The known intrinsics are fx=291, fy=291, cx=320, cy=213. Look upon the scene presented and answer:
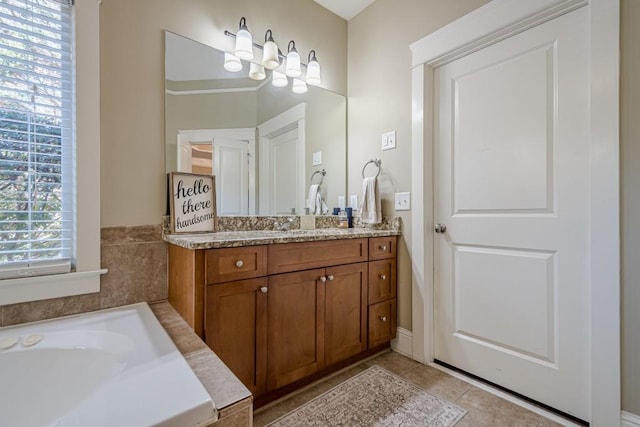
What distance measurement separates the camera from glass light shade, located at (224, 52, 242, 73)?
179cm

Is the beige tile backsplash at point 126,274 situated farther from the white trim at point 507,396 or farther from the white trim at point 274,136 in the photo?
the white trim at point 507,396

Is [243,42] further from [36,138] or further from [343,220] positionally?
[343,220]

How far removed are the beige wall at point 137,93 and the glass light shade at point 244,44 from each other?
0.11 m

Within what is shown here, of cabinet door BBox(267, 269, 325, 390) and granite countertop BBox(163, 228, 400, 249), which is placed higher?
granite countertop BBox(163, 228, 400, 249)

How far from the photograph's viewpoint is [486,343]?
1.66m

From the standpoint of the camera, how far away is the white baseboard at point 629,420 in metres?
1.15

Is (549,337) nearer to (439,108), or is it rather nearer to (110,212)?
(439,108)

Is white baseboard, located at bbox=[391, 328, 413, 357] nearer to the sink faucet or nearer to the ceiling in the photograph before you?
the sink faucet

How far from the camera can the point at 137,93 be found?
4.88 ft

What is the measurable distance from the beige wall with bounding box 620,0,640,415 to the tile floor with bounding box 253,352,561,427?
15.8 inches

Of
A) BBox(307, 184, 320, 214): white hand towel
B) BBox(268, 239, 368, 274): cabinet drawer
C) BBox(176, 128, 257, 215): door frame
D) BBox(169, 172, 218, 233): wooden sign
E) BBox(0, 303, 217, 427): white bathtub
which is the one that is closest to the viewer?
BBox(0, 303, 217, 427): white bathtub

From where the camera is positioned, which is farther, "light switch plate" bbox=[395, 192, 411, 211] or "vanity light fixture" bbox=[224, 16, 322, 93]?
"light switch plate" bbox=[395, 192, 411, 211]

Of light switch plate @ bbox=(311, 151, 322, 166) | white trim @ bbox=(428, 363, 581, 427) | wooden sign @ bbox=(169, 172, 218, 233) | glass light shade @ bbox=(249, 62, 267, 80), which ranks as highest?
glass light shade @ bbox=(249, 62, 267, 80)

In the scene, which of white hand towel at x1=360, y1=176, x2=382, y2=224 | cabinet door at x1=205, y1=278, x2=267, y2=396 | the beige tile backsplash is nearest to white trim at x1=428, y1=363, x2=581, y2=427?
white hand towel at x1=360, y1=176, x2=382, y2=224
